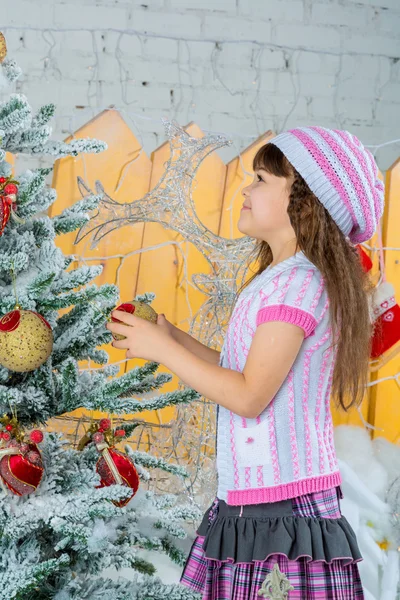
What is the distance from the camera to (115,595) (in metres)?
1.05

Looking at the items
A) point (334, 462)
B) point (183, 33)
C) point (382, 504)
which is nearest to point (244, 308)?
point (334, 462)

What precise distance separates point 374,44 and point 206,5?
619mm

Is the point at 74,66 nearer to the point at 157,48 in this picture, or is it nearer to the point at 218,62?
the point at 157,48

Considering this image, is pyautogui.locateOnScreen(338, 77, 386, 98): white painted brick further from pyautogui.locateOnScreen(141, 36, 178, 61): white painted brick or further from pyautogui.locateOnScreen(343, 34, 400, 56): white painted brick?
pyautogui.locateOnScreen(141, 36, 178, 61): white painted brick

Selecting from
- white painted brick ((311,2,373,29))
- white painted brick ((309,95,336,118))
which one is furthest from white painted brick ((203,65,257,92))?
white painted brick ((311,2,373,29))

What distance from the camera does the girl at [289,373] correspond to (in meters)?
1.02

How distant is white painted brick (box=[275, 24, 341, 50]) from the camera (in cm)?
250

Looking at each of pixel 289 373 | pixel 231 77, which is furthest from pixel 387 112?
pixel 289 373

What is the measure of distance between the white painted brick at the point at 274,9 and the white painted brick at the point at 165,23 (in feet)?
0.59

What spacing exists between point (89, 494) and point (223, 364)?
12.4 inches

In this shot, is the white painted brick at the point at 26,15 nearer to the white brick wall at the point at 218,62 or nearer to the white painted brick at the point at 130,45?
the white brick wall at the point at 218,62

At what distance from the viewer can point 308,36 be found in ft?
8.27

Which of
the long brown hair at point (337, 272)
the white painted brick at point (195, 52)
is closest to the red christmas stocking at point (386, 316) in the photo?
the long brown hair at point (337, 272)

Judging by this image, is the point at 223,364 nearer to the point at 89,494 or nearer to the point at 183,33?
the point at 89,494
